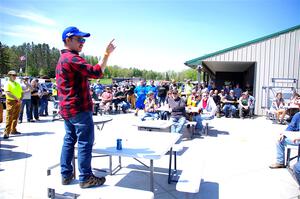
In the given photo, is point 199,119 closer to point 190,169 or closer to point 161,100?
point 190,169

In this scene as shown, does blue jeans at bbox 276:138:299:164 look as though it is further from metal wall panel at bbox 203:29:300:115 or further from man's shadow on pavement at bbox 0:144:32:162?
metal wall panel at bbox 203:29:300:115

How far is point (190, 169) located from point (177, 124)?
3407mm

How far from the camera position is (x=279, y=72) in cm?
1205

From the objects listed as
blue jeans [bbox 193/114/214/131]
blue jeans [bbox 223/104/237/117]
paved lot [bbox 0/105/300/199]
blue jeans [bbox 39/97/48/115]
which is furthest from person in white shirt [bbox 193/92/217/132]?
blue jeans [bbox 39/97/48/115]

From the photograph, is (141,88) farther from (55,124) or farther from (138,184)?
(138,184)

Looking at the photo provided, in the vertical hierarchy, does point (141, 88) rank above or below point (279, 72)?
below

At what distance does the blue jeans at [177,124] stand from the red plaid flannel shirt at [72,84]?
4.36 meters

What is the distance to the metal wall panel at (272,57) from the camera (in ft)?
39.0

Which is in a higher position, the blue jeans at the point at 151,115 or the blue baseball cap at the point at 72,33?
the blue baseball cap at the point at 72,33

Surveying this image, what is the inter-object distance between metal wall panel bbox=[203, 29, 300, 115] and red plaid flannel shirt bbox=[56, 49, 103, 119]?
36.5ft

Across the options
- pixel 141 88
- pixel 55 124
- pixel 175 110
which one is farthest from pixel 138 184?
pixel 141 88

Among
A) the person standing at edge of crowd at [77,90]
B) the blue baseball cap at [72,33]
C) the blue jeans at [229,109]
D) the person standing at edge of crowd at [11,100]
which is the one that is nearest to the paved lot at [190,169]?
the person standing at edge of crowd at [11,100]

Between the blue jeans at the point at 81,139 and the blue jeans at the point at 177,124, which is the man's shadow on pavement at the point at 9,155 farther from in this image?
the blue jeans at the point at 177,124

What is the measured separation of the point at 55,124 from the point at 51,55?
81864 mm
